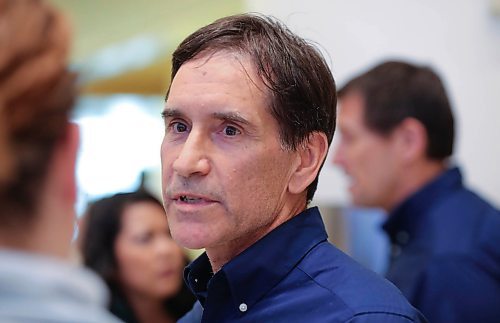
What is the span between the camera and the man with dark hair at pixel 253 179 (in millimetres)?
1424

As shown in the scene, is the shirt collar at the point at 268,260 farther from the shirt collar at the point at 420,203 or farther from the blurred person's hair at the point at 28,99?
the shirt collar at the point at 420,203

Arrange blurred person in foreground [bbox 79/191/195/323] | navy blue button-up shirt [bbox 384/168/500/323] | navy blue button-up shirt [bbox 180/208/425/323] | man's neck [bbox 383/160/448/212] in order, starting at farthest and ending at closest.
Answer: blurred person in foreground [bbox 79/191/195/323], man's neck [bbox 383/160/448/212], navy blue button-up shirt [bbox 384/168/500/323], navy blue button-up shirt [bbox 180/208/425/323]

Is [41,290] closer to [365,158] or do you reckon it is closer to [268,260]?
[268,260]

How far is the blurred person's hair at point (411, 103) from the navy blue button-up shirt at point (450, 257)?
0.18 m

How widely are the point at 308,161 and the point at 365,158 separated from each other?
1.23 meters

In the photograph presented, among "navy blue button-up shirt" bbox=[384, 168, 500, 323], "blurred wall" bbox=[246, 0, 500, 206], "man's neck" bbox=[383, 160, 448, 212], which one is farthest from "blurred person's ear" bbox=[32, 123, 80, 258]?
"blurred wall" bbox=[246, 0, 500, 206]

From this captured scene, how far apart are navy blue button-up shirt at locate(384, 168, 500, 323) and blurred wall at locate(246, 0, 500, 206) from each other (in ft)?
2.99

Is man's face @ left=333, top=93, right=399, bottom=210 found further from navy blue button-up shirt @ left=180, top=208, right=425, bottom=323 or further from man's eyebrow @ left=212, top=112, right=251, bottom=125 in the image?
man's eyebrow @ left=212, top=112, right=251, bottom=125

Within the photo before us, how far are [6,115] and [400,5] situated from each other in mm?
2944

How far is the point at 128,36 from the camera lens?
661cm

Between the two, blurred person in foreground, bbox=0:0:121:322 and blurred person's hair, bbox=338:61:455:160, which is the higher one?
blurred person in foreground, bbox=0:0:121:322

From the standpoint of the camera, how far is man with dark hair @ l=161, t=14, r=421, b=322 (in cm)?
142

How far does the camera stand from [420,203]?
2549mm

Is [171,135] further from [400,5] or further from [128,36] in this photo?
[128,36]
